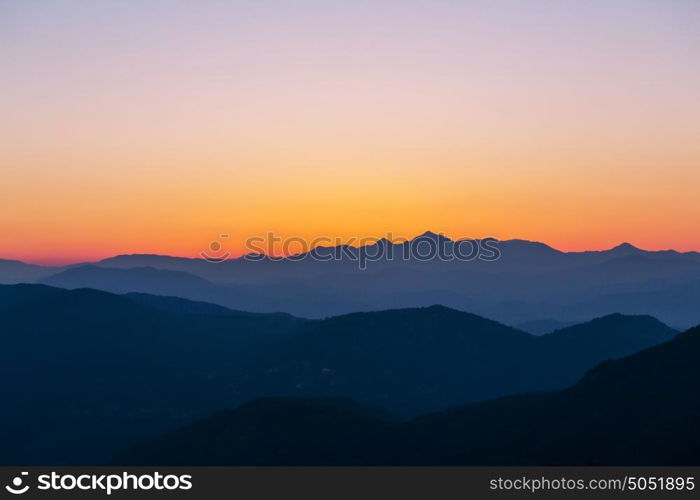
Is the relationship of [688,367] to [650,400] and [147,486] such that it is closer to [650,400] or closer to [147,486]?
[650,400]

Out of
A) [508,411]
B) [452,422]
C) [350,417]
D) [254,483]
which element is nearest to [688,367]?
[508,411]

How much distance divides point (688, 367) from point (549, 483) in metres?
95.3

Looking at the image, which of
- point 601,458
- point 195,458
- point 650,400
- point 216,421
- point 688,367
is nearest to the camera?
point 601,458

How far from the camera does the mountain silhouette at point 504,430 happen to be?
12581 cm

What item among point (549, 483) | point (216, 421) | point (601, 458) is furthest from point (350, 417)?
point (549, 483)

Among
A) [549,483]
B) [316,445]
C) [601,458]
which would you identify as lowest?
[549,483]

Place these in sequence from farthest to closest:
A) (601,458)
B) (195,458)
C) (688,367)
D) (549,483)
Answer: (195,458) < (688,367) < (601,458) < (549,483)

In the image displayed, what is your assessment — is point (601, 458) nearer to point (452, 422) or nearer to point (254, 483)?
point (452, 422)

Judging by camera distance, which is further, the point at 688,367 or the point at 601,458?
the point at 688,367

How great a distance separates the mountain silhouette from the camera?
125812 millimetres

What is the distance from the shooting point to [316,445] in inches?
6417

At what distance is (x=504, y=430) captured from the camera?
150 m

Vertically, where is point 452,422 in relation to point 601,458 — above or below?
above

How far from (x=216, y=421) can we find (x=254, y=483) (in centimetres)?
13005
